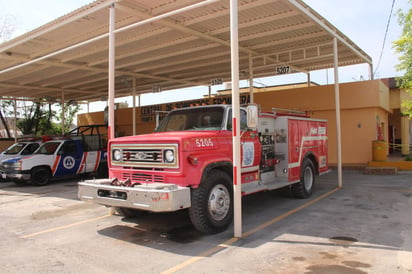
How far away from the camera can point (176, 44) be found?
12.3 m

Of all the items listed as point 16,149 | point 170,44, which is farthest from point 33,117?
point 170,44

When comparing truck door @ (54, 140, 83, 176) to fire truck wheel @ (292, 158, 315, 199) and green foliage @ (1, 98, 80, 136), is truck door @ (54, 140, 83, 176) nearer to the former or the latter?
fire truck wheel @ (292, 158, 315, 199)

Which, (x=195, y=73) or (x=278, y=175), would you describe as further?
(x=195, y=73)

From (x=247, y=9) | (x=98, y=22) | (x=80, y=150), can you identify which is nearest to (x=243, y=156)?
(x=247, y=9)

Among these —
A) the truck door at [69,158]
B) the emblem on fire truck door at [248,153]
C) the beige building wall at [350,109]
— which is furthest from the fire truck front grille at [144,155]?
the beige building wall at [350,109]

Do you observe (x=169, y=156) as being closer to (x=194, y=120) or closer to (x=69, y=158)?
(x=194, y=120)

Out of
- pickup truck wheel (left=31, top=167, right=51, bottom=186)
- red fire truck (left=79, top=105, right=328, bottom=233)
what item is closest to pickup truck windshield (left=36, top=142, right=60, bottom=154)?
pickup truck wheel (left=31, top=167, right=51, bottom=186)

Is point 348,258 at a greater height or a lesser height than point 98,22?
lesser

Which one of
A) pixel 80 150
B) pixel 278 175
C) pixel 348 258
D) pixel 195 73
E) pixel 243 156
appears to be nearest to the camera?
pixel 348 258

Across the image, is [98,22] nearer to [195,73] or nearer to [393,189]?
[195,73]

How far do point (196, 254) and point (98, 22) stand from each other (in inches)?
301

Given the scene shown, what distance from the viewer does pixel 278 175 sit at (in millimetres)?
7961

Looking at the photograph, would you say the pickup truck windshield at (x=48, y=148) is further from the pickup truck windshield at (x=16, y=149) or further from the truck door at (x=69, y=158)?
the pickup truck windshield at (x=16, y=149)

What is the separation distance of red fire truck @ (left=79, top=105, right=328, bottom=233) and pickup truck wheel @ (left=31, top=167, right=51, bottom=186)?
6755 millimetres
